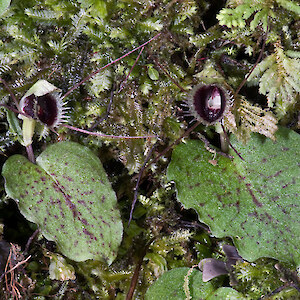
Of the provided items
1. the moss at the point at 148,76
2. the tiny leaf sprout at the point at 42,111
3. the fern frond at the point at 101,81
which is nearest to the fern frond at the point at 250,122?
the moss at the point at 148,76

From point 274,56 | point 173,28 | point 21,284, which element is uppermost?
point 274,56

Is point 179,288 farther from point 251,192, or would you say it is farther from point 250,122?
point 250,122

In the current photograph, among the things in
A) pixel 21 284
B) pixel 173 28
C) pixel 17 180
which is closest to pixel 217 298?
pixel 21 284

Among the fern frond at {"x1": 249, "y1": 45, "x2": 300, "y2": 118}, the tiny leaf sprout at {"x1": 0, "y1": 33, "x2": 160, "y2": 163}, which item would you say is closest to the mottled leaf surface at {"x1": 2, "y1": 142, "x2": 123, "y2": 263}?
the tiny leaf sprout at {"x1": 0, "y1": 33, "x2": 160, "y2": 163}

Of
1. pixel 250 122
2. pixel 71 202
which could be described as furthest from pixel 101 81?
pixel 250 122

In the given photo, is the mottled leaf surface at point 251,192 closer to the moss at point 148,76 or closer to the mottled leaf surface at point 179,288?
the moss at point 148,76

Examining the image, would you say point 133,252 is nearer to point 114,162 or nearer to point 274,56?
point 114,162
